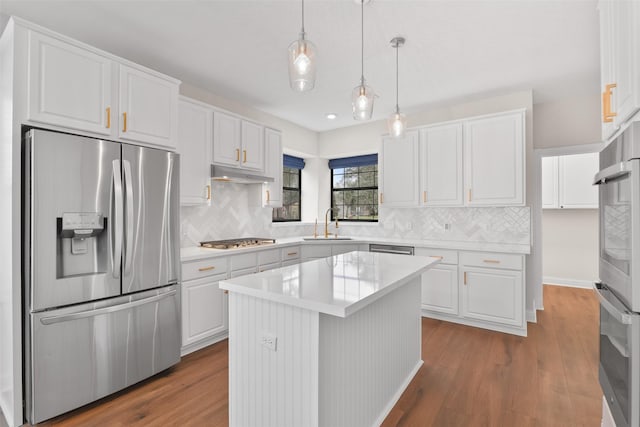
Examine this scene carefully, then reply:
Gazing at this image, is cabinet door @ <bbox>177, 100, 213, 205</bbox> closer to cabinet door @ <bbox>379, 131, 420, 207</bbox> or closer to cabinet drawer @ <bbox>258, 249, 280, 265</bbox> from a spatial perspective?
cabinet drawer @ <bbox>258, 249, 280, 265</bbox>

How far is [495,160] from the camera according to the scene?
3602 millimetres

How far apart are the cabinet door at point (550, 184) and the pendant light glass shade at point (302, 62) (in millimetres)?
5609

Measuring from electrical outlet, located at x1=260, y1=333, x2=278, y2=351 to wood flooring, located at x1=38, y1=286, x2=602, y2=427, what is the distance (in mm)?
831

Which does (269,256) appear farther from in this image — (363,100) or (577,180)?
(577,180)

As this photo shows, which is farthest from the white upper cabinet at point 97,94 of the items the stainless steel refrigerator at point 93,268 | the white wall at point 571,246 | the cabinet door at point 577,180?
the white wall at point 571,246

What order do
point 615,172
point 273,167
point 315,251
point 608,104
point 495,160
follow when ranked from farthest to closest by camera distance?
point 315,251
point 273,167
point 495,160
point 608,104
point 615,172

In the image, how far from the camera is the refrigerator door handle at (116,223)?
2.19 meters

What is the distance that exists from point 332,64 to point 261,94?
1.13m

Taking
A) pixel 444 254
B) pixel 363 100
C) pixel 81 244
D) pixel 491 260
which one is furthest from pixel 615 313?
pixel 81 244

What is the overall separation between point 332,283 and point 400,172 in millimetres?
2946

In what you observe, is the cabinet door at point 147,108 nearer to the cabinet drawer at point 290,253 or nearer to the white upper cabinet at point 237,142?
the white upper cabinet at point 237,142

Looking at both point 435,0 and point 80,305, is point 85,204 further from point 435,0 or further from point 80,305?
point 435,0

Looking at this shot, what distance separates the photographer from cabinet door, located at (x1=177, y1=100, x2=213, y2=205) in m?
3.07

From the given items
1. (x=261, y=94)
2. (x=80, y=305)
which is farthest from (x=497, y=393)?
(x=261, y=94)
